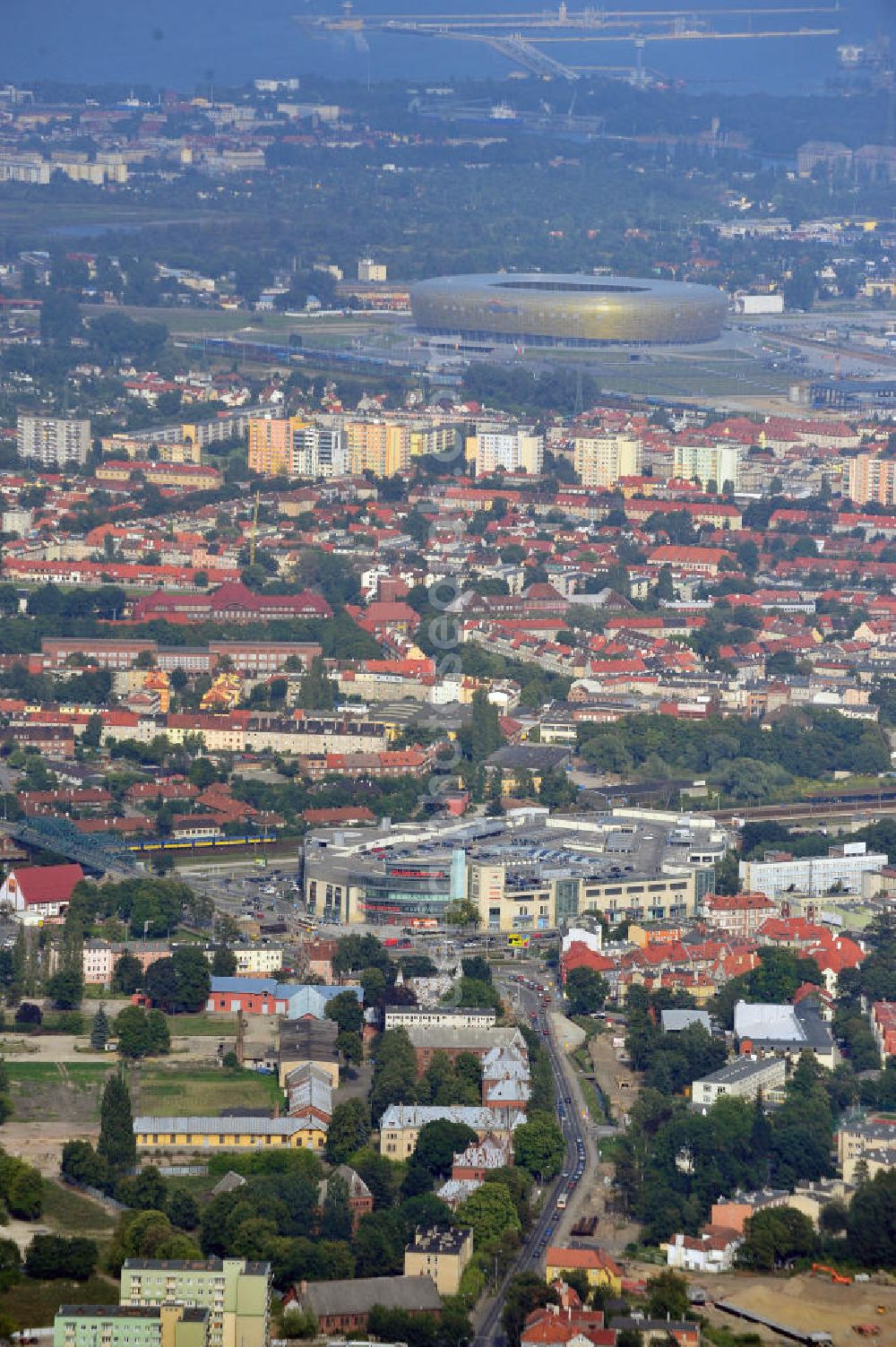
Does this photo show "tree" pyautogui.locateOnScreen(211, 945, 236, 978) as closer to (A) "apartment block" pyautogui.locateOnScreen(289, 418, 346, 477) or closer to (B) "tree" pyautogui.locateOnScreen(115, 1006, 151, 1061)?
(B) "tree" pyautogui.locateOnScreen(115, 1006, 151, 1061)

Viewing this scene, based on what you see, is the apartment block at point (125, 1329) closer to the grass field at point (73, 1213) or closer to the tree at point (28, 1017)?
the grass field at point (73, 1213)

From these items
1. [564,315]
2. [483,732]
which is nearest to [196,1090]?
[483,732]

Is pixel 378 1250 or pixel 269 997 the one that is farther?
pixel 269 997

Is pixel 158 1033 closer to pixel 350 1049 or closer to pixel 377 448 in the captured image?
pixel 350 1049

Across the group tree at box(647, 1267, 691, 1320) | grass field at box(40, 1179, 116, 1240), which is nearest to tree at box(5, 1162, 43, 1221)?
grass field at box(40, 1179, 116, 1240)

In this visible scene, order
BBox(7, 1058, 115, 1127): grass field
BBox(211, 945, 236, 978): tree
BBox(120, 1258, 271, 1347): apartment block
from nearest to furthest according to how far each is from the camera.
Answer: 1. BBox(120, 1258, 271, 1347): apartment block
2. BBox(7, 1058, 115, 1127): grass field
3. BBox(211, 945, 236, 978): tree

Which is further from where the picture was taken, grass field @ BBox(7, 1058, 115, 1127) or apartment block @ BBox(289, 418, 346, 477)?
apartment block @ BBox(289, 418, 346, 477)

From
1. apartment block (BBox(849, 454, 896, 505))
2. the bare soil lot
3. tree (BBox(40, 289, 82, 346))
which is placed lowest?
the bare soil lot

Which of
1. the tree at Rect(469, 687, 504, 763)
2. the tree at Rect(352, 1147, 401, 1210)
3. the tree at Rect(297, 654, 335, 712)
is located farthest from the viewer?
the tree at Rect(297, 654, 335, 712)
